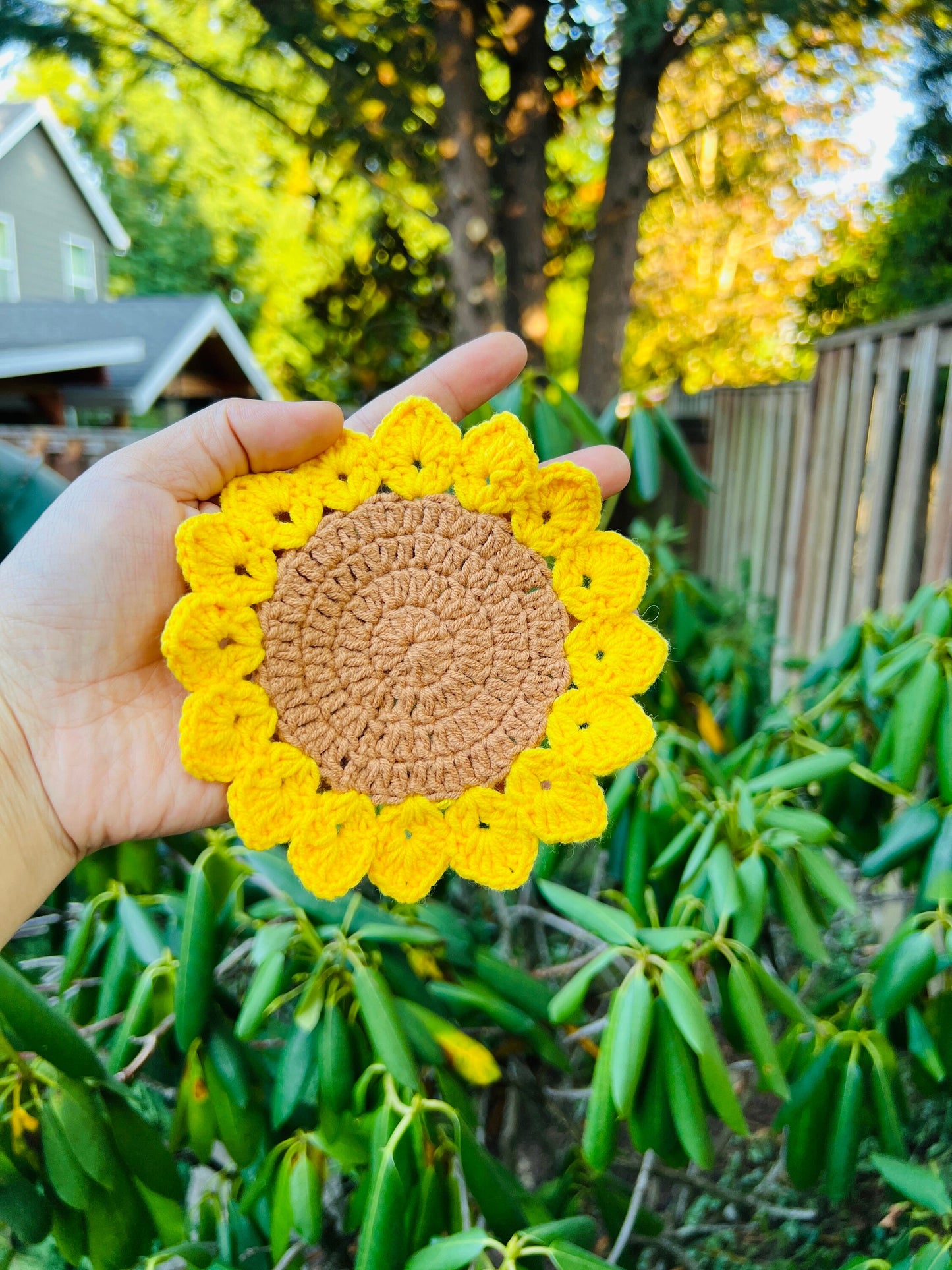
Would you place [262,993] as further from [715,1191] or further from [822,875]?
[715,1191]

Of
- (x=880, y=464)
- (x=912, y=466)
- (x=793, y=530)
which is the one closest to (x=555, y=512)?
(x=912, y=466)

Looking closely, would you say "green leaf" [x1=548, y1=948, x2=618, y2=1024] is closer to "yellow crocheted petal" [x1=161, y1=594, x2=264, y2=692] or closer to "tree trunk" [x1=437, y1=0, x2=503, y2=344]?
"yellow crocheted petal" [x1=161, y1=594, x2=264, y2=692]

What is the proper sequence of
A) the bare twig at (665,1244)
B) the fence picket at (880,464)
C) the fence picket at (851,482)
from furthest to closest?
the fence picket at (851,482)
the fence picket at (880,464)
the bare twig at (665,1244)

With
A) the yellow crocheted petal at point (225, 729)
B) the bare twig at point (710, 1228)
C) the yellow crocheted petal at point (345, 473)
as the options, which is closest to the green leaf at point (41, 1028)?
the yellow crocheted petal at point (225, 729)

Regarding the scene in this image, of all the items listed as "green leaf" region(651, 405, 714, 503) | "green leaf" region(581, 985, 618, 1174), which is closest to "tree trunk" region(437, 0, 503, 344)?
"green leaf" region(651, 405, 714, 503)

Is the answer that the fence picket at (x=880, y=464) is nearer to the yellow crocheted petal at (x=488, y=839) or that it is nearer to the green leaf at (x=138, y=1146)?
the yellow crocheted petal at (x=488, y=839)

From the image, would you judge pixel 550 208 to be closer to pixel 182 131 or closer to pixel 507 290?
pixel 507 290

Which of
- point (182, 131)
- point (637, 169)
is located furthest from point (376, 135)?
point (182, 131)
